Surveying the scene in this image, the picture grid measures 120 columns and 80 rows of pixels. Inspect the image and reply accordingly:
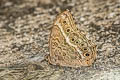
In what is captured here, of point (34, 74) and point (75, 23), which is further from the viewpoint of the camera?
point (34, 74)

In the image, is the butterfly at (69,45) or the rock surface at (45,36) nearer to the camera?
the rock surface at (45,36)

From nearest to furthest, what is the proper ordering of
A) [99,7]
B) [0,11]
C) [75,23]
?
[0,11] → [99,7] → [75,23]

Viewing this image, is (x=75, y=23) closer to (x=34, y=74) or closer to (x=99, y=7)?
(x=99, y=7)

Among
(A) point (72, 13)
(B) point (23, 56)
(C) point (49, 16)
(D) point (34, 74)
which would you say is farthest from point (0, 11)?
(D) point (34, 74)

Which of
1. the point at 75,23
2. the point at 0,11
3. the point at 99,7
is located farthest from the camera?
the point at 75,23

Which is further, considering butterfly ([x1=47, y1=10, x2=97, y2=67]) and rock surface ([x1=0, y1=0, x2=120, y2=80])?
butterfly ([x1=47, y1=10, x2=97, y2=67])
